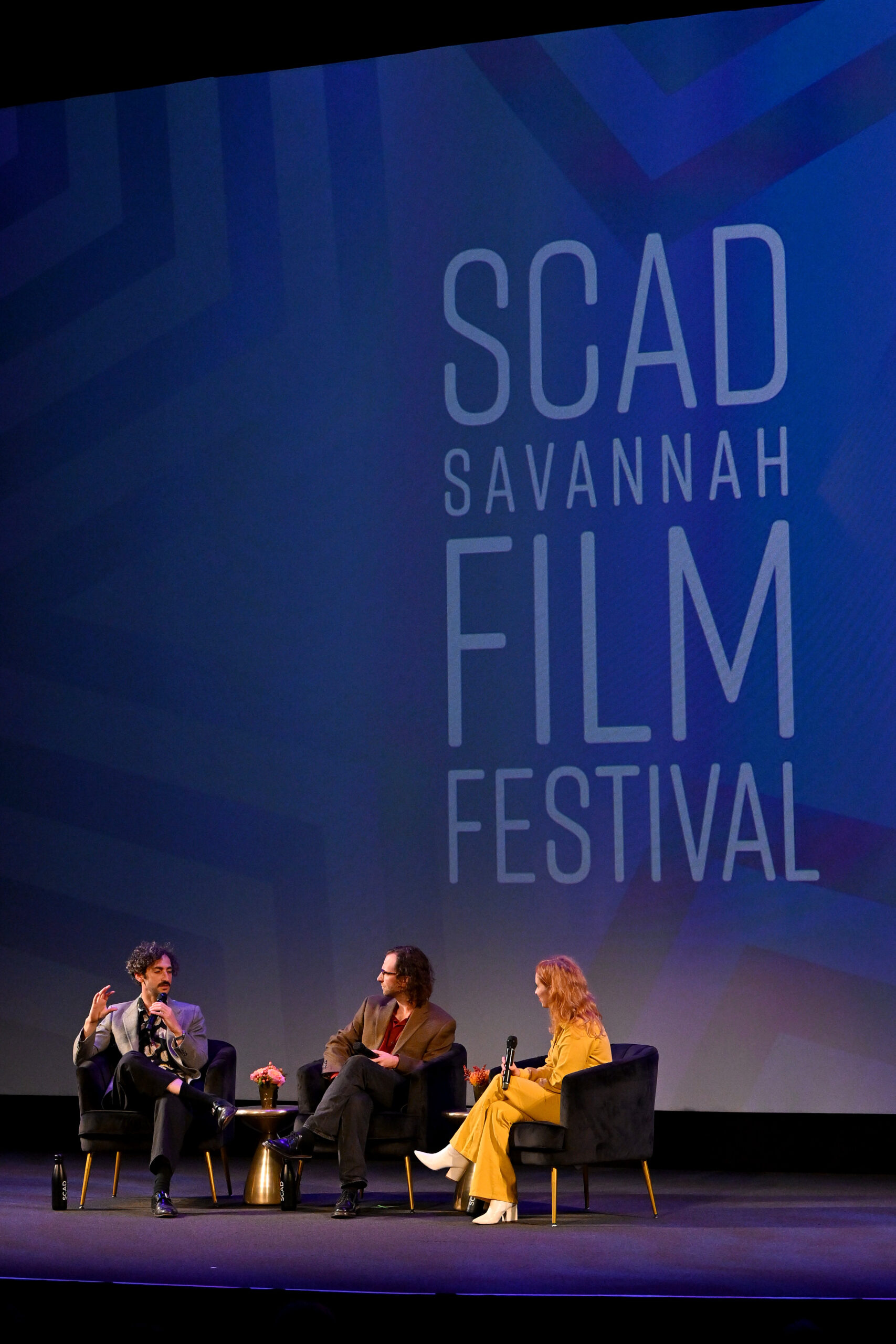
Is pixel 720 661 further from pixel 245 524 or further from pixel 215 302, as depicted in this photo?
pixel 215 302

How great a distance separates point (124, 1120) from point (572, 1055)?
5.27 feet

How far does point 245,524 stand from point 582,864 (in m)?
2.13

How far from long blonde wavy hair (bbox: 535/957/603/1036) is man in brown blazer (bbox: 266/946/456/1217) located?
0.48 meters

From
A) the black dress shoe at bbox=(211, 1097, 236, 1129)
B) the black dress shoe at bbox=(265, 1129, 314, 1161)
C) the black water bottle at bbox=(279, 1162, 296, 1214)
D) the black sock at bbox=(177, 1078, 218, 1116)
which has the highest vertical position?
the black sock at bbox=(177, 1078, 218, 1116)

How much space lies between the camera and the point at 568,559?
714 centimetres

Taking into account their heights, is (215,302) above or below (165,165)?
below

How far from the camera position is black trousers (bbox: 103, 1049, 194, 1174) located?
5.86 meters

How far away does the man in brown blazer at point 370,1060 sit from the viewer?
581 centimetres

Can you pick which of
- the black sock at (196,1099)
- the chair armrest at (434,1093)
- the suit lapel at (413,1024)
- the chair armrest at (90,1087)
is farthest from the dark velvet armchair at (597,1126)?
the chair armrest at (90,1087)

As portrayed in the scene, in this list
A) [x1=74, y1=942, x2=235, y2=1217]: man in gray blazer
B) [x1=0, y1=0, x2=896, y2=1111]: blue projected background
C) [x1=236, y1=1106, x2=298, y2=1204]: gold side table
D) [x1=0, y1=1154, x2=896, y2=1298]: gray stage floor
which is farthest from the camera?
[x1=0, y1=0, x2=896, y2=1111]: blue projected background

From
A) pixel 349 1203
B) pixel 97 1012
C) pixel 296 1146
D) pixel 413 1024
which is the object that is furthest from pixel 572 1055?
pixel 97 1012

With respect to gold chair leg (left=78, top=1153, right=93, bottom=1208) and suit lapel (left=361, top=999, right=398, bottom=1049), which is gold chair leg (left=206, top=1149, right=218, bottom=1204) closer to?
gold chair leg (left=78, top=1153, right=93, bottom=1208)

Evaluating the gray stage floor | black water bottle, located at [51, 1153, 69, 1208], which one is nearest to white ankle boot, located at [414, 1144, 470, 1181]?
the gray stage floor

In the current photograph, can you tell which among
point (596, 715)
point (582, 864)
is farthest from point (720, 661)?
point (582, 864)
